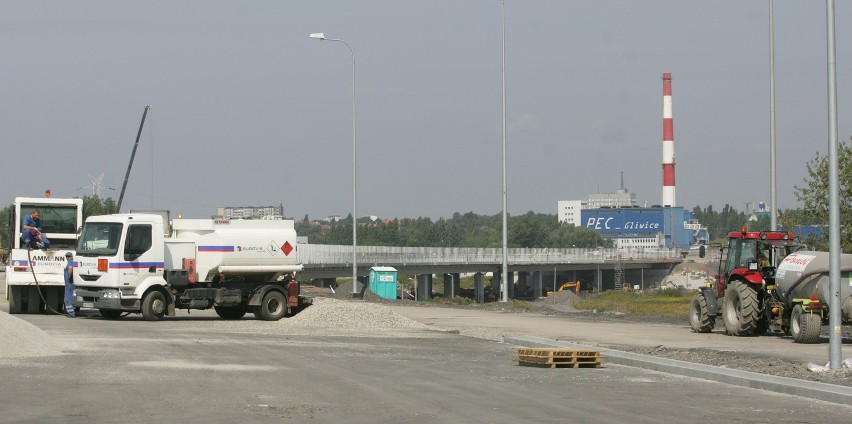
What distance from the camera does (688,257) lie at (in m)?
143

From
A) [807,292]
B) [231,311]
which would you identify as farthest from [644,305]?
[807,292]

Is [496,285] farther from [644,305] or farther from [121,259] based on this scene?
[121,259]

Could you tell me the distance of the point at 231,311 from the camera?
107 ft

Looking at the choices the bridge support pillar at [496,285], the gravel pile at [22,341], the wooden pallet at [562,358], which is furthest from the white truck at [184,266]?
the bridge support pillar at [496,285]

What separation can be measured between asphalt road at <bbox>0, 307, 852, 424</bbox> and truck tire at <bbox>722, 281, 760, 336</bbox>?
6.10 meters

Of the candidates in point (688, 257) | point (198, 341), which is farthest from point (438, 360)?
point (688, 257)

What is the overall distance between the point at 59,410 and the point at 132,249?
17309 millimetres

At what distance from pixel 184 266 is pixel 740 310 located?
14.5 metres

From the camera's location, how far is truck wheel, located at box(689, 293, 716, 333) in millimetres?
27827

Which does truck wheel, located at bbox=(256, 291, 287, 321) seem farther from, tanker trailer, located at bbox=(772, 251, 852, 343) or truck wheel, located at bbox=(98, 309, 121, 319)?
tanker trailer, located at bbox=(772, 251, 852, 343)

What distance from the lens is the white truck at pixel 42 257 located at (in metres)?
31.8

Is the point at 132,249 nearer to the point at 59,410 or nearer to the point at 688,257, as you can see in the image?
the point at 59,410

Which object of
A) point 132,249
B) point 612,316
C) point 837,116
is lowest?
point 612,316

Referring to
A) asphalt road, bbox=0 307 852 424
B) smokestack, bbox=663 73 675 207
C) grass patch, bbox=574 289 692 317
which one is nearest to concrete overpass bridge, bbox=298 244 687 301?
smokestack, bbox=663 73 675 207
